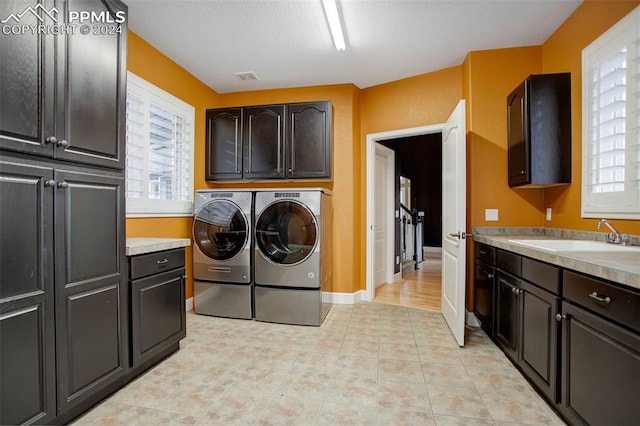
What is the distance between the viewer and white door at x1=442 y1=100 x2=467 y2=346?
2.36m

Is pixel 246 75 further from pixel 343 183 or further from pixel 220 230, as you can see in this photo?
pixel 220 230

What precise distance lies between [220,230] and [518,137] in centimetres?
286

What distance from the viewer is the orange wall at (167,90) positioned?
100 inches

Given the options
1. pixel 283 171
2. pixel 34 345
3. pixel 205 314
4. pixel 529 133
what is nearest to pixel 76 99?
pixel 34 345

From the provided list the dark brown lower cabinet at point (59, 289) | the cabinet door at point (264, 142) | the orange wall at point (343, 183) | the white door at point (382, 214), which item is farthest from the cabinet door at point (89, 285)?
the white door at point (382, 214)

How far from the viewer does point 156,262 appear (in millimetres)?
2010

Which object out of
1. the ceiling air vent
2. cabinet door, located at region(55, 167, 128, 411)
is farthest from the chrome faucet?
the ceiling air vent

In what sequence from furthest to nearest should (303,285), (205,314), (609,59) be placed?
(205,314)
(303,285)
(609,59)

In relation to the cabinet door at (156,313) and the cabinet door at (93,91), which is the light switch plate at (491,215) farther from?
the cabinet door at (93,91)

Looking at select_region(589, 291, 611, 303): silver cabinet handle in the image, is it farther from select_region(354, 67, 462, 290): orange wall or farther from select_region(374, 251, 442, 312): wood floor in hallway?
select_region(354, 67, 462, 290): orange wall

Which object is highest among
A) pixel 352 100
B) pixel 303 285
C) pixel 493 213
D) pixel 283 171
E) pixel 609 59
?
pixel 352 100

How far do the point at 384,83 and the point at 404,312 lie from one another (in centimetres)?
268

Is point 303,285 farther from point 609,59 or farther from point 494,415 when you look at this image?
point 609,59

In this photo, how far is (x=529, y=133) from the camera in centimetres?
230
